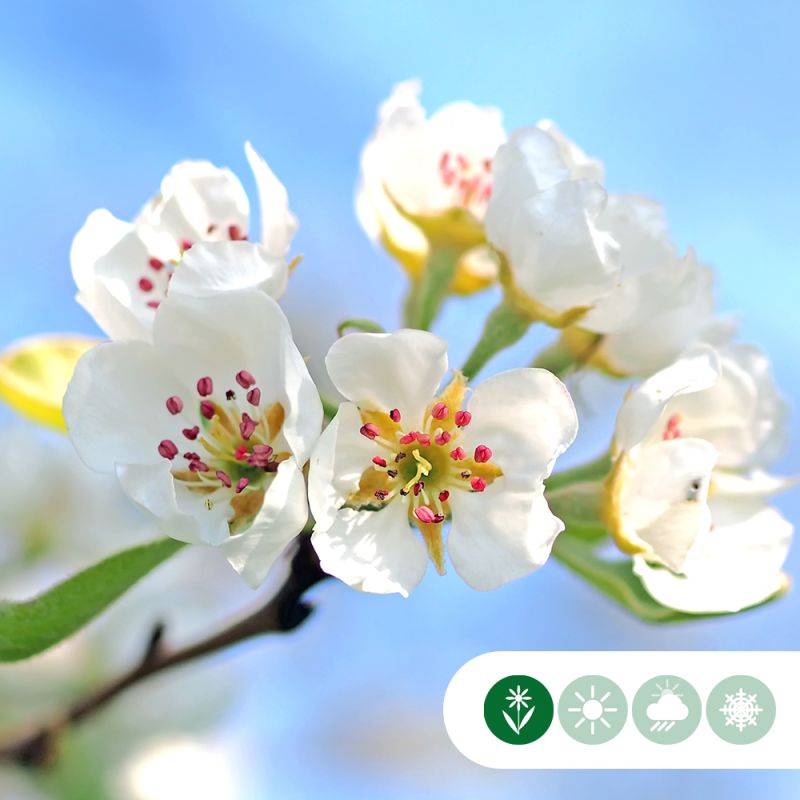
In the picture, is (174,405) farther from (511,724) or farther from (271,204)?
(511,724)

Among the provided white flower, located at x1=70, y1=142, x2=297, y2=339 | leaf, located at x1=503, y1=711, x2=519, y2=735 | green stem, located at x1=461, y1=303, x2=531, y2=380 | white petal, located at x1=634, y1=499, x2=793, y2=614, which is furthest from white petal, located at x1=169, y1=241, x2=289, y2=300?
leaf, located at x1=503, y1=711, x2=519, y2=735

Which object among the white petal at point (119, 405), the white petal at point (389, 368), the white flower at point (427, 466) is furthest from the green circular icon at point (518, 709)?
the white petal at point (119, 405)

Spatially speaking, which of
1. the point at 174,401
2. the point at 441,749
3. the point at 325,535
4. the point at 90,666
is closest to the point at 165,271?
the point at 174,401

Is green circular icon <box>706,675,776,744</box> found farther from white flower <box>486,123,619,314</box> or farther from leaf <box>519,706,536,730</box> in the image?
white flower <box>486,123,619,314</box>

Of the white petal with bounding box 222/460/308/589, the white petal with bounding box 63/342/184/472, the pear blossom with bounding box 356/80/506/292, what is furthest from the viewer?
the pear blossom with bounding box 356/80/506/292

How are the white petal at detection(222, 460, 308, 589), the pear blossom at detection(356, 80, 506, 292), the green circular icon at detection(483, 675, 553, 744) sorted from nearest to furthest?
1. the white petal at detection(222, 460, 308, 589)
2. the green circular icon at detection(483, 675, 553, 744)
3. the pear blossom at detection(356, 80, 506, 292)

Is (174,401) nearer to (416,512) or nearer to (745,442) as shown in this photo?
(416,512)

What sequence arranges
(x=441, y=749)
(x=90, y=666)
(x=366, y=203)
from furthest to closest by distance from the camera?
1. (x=441, y=749)
2. (x=90, y=666)
3. (x=366, y=203)
